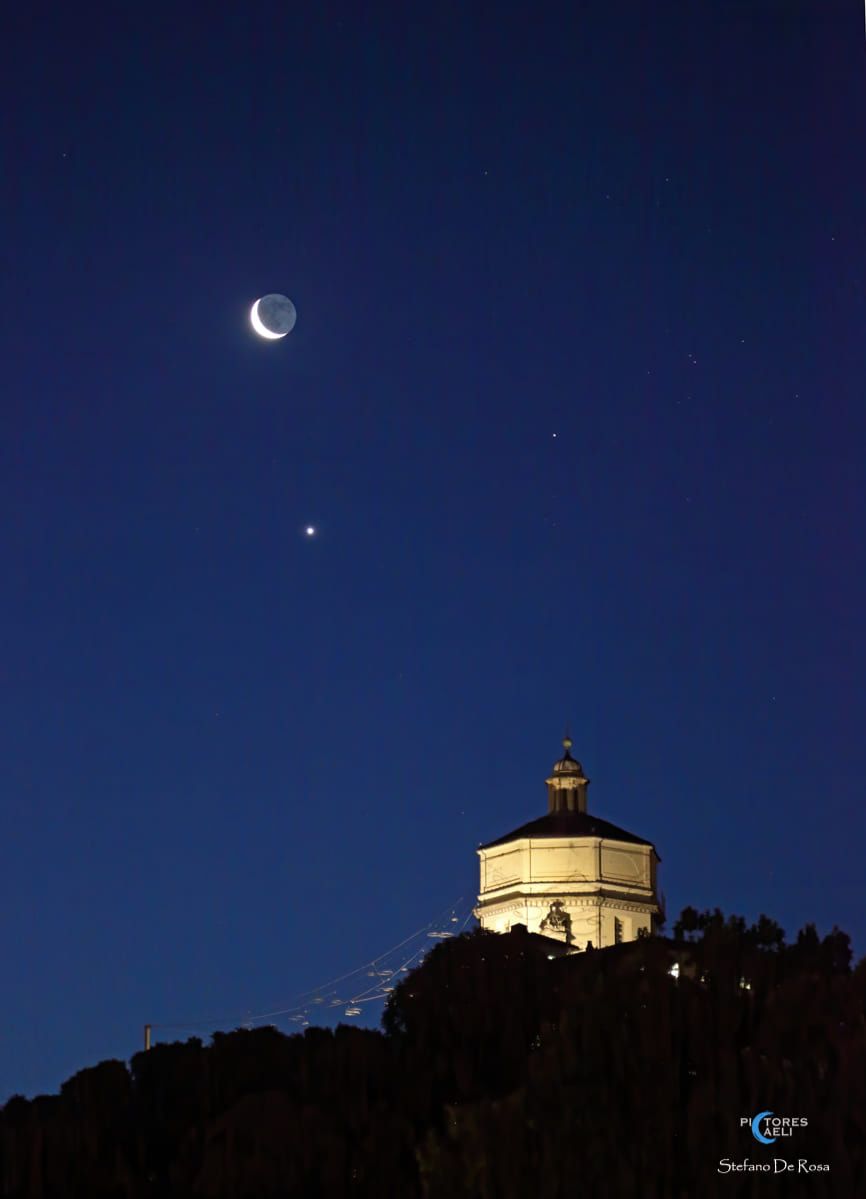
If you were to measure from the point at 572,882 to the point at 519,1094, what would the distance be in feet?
144

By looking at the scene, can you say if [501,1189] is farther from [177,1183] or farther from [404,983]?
[404,983]

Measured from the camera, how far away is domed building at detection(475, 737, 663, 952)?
225 feet

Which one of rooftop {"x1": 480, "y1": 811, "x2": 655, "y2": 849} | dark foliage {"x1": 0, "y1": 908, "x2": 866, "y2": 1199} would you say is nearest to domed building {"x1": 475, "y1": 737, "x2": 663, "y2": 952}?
rooftop {"x1": 480, "y1": 811, "x2": 655, "y2": 849}

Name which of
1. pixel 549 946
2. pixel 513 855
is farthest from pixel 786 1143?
pixel 513 855

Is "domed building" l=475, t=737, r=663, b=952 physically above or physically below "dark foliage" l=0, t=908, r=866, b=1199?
above

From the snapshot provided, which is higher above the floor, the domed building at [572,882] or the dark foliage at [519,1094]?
the domed building at [572,882]

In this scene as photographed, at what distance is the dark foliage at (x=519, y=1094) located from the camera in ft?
79.0

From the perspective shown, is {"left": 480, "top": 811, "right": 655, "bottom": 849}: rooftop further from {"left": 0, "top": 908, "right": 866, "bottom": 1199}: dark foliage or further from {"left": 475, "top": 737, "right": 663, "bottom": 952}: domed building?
{"left": 0, "top": 908, "right": 866, "bottom": 1199}: dark foliage

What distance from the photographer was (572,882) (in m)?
69.6

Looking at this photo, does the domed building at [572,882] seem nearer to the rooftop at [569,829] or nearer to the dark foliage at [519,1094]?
the rooftop at [569,829]

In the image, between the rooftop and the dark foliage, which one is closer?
the dark foliage

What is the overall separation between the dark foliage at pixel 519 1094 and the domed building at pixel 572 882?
30.1 meters

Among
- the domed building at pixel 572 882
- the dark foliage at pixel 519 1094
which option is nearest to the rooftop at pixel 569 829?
the domed building at pixel 572 882

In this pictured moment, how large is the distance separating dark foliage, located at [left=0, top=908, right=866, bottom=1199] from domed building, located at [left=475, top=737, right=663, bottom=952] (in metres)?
30.1
